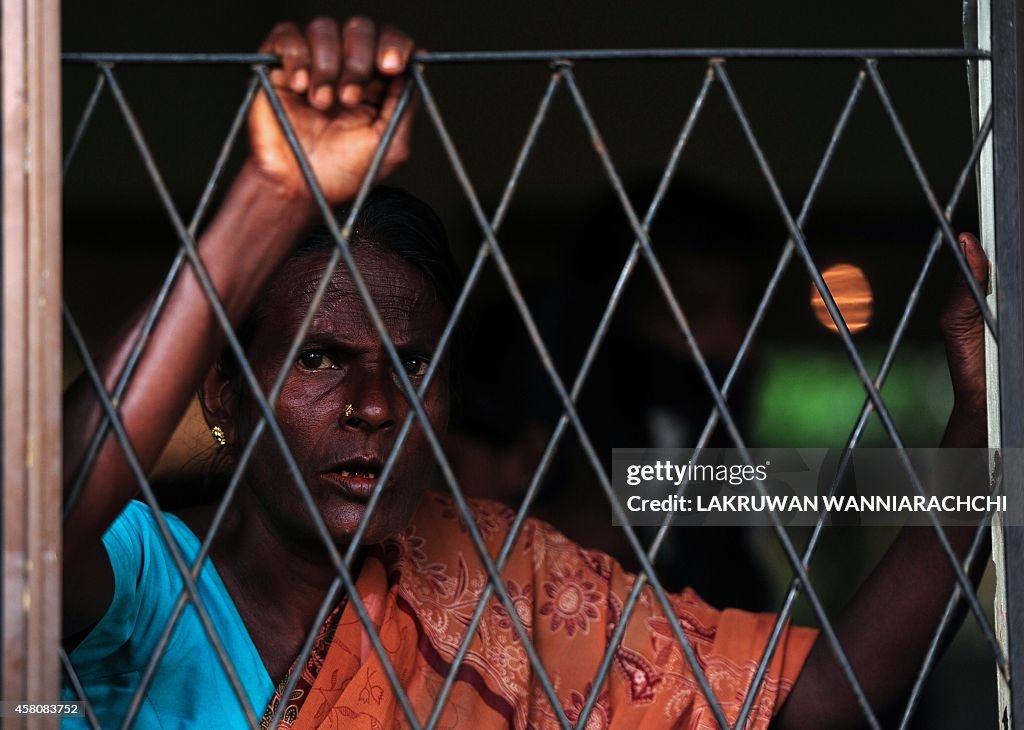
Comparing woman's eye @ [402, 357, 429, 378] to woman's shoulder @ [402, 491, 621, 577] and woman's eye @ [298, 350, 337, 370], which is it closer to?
woman's eye @ [298, 350, 337, 370]

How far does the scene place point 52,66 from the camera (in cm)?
115

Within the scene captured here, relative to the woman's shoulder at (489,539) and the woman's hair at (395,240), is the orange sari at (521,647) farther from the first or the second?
the woman's hair at (395,240)

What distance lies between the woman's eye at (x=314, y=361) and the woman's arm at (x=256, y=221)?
0.66 m

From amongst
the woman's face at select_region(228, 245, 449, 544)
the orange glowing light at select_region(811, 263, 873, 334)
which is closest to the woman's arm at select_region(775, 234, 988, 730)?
the woman's face at select_region(228, 245, 449, 544)

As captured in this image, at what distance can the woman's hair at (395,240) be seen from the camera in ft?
6.70

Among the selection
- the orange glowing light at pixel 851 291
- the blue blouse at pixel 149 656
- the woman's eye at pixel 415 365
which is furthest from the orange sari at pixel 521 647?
the orange glowing light at pixel 851 291

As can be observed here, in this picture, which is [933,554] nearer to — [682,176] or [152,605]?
[152,605]

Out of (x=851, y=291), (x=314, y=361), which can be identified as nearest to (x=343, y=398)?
(x=314, y=361)

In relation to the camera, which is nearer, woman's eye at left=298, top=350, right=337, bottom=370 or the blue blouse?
the blue blouse

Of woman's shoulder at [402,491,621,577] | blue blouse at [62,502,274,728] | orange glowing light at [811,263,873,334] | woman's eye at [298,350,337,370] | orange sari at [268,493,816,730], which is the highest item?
orange glowing light at [811,263,873,334]

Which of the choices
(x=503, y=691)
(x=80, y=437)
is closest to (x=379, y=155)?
(x=80, y=437)

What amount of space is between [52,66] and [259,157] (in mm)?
213

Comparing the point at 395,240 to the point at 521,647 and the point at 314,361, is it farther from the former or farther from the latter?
the point at 521,647

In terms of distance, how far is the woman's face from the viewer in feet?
6.11
